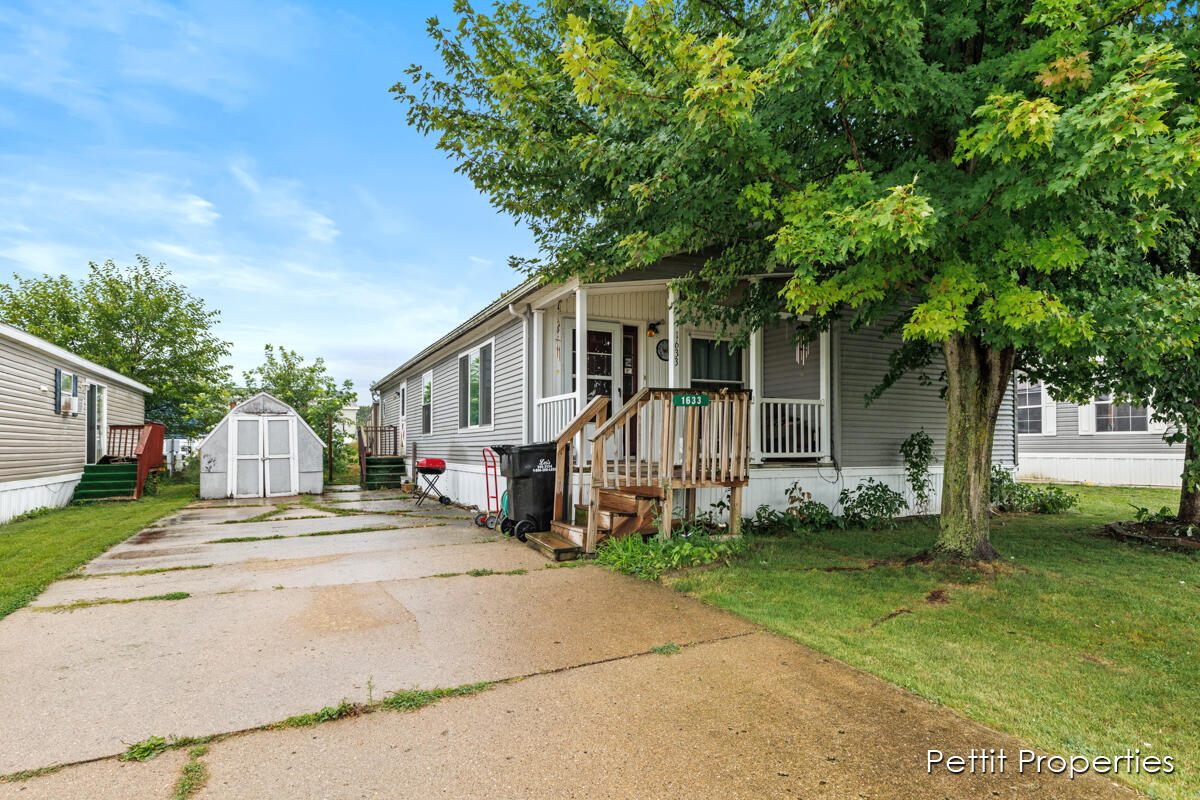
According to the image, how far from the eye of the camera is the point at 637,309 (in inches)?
340

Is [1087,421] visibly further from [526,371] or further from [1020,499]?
[526,371]

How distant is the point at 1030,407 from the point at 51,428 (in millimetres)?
23838

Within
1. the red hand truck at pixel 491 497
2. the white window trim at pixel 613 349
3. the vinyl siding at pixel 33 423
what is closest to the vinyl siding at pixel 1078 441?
the white window trim at pixel 613 349

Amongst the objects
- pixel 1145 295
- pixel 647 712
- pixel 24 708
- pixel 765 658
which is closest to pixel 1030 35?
pixel 1145 295

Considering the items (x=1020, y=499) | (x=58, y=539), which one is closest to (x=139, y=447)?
(x=58, y=539)

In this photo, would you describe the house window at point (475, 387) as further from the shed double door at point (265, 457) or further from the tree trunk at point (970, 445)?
the tree trunk at point (970, 445)

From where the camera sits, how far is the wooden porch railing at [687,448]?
5.81m

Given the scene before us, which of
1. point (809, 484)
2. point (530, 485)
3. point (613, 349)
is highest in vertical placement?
point (613, 349)

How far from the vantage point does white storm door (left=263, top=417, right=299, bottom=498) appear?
12.6 m

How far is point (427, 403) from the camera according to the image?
1468cm

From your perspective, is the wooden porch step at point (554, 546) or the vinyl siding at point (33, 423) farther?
the vinyl siding at point (33, 423)

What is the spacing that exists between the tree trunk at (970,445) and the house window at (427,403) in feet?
37.8

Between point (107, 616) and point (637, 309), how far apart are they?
6.80 metres

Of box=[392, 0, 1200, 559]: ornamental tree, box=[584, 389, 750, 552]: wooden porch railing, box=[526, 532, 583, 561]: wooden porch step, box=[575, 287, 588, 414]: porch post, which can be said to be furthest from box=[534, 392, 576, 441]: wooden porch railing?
box=[392, 0, 1200, 559]: ornamental tree
